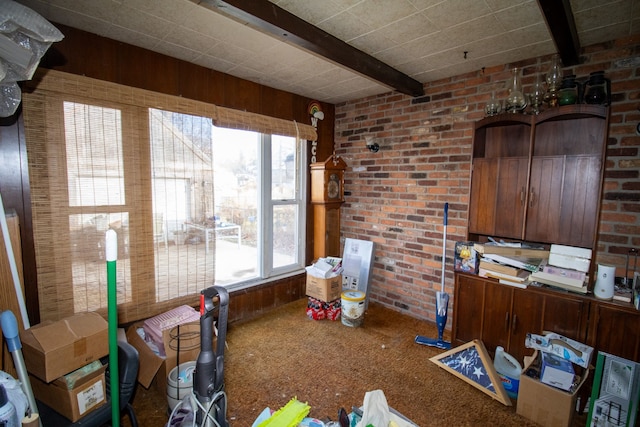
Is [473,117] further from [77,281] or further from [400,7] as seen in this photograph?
[77,281]

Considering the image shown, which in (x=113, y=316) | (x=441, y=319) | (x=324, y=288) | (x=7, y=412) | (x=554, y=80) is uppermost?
(x=554, y=80)

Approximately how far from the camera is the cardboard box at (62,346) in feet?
4.42

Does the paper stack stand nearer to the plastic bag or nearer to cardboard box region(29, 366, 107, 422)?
the plastic bag

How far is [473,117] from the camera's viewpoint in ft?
8.93

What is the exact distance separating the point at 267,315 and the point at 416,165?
88.3 inches

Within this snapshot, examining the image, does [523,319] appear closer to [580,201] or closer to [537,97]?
[580,201]

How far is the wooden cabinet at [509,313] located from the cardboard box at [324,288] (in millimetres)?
1154

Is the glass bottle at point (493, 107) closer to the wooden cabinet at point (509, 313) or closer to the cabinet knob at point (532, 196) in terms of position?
the cabinet knob at point (532, 196)

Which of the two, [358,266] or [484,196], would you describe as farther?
[358,266]

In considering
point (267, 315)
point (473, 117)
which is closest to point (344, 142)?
point (473, 117)

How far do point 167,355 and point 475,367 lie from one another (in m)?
2.12

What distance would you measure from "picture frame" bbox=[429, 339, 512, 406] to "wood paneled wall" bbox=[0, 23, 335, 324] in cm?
181

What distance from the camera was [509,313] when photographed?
2.19 metres

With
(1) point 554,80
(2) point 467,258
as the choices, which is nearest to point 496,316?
(2) point 467,258
